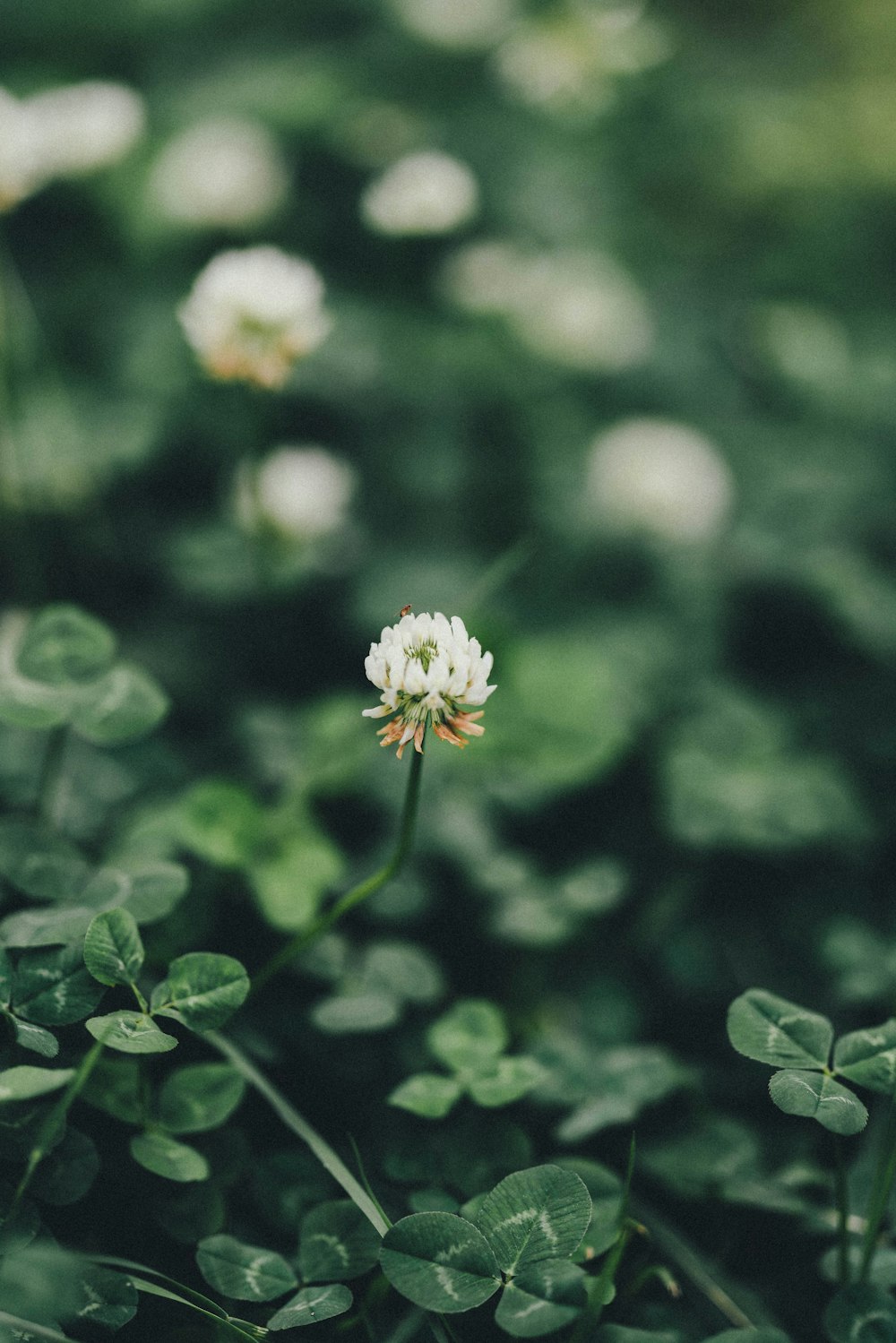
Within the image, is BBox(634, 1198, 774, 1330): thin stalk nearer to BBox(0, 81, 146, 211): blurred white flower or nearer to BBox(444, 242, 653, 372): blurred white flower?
BBox(444, 242, 653, 372): blurred white flower

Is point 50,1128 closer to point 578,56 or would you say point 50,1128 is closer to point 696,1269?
point 696,1269

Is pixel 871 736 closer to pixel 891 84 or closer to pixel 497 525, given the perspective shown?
pixel 497 525

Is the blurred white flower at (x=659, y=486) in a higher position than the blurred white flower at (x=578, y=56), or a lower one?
lower

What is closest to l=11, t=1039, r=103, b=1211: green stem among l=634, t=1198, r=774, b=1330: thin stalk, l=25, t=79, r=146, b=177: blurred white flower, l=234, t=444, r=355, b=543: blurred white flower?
l=634, t=1198, r=774, b=1330: thin stalk

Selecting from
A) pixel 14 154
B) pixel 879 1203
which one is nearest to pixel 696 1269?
pixel 879 1203

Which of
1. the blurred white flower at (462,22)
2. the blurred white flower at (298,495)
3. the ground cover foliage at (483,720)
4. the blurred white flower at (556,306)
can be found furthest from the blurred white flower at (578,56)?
the blurred white flower at (298,495)

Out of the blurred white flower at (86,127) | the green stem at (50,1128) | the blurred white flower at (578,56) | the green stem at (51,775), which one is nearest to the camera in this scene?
the green stem at (50,1128)

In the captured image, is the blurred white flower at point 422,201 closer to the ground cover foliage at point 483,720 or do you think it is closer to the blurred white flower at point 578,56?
the ground cover foliage at point 483,720
